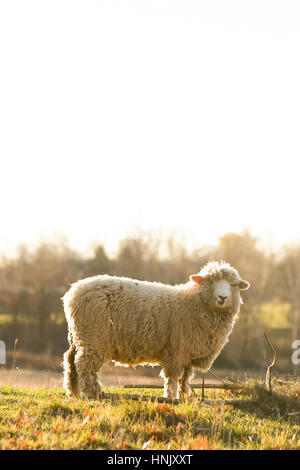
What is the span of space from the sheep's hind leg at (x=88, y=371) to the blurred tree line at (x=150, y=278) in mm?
29340

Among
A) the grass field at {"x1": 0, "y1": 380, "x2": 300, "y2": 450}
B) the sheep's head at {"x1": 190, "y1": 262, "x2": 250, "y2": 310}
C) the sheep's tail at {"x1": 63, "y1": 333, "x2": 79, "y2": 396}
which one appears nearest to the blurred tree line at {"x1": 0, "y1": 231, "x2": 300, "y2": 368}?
the sheep's head at {"x1": 190, "y1": 262, "x2": 250, "y2": 310}

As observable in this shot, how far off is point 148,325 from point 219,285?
1.50 m

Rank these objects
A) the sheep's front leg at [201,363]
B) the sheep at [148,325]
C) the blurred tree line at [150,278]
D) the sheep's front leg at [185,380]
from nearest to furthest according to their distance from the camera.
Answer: the sheep at [148,325]
the sheep's front leg at [185,380]
the sheep's front leg at [201,363]
the blurred tree line at [150,278]

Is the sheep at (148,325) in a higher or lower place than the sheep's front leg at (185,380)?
higher

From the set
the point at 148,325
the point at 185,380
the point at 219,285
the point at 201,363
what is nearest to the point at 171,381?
the point at 185,380

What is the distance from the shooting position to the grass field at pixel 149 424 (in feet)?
20.1

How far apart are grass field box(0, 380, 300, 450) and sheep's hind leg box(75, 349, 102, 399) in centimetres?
74

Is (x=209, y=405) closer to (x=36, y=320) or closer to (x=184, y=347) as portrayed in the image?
(x=184, y=347)

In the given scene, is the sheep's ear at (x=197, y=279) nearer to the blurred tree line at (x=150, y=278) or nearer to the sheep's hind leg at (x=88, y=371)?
the sheep's hind leg at (x=88, y=371)

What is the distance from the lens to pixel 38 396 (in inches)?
357

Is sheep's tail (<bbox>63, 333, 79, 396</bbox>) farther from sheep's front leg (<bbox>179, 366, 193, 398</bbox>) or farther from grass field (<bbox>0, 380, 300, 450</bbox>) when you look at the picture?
sheep's front leg (<bbox>179, 366, 193, 398</bbox>)

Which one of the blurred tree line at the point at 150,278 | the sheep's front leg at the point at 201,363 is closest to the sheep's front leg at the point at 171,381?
the sheep's front leg at the point at 201,363

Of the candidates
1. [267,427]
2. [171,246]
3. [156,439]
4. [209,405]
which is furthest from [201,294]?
[171,246]

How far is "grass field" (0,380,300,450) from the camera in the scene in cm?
611
